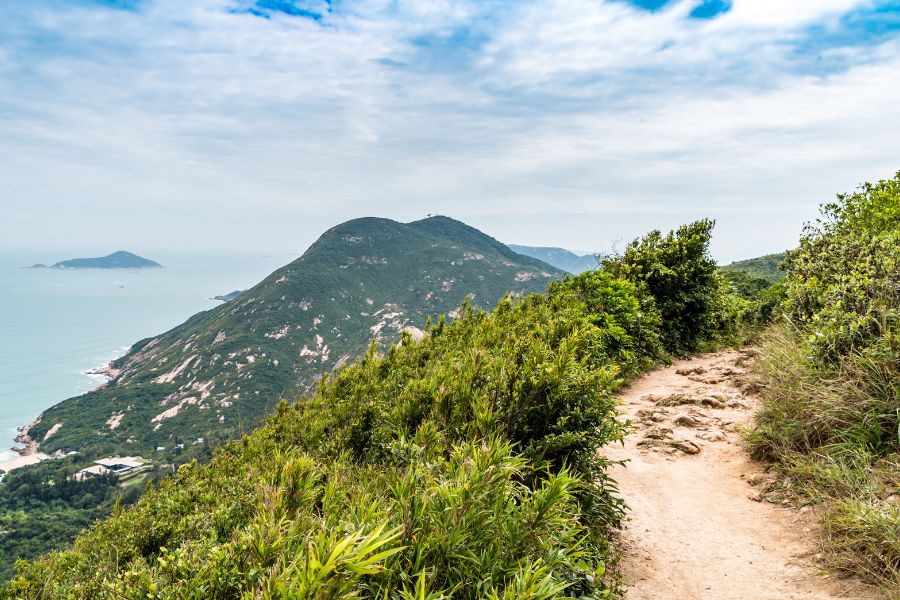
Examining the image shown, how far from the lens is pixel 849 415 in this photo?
17.3 ft

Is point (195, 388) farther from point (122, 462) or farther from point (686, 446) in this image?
point (686, 446)

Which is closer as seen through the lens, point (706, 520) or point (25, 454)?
point (706, 520)

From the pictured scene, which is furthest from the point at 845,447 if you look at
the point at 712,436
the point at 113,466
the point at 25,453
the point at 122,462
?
the point at 25,453

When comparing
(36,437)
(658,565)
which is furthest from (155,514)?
(36,437)

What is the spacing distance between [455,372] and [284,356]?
160 metres

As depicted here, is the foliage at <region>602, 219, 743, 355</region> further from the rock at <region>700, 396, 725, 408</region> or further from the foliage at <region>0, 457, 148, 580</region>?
the foliage at <region>0, 457, 148, 580</region>

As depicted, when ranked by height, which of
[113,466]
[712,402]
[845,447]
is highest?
[845,447]

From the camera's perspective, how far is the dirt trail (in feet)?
12.9

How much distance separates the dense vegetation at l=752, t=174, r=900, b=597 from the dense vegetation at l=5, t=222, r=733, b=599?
201cm

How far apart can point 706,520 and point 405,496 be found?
4.35 metres

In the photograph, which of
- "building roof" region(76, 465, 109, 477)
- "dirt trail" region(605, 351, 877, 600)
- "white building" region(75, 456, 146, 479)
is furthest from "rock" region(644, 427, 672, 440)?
"building roof" region(76, 465, 109, 477)

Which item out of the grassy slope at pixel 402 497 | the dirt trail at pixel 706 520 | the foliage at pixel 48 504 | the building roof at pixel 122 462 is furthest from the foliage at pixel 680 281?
the building roof at pixel 122 462

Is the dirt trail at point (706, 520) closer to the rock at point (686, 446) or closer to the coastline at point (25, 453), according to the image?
the rock at point (686, 446)

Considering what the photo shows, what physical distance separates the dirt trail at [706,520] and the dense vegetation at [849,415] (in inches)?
13.3
